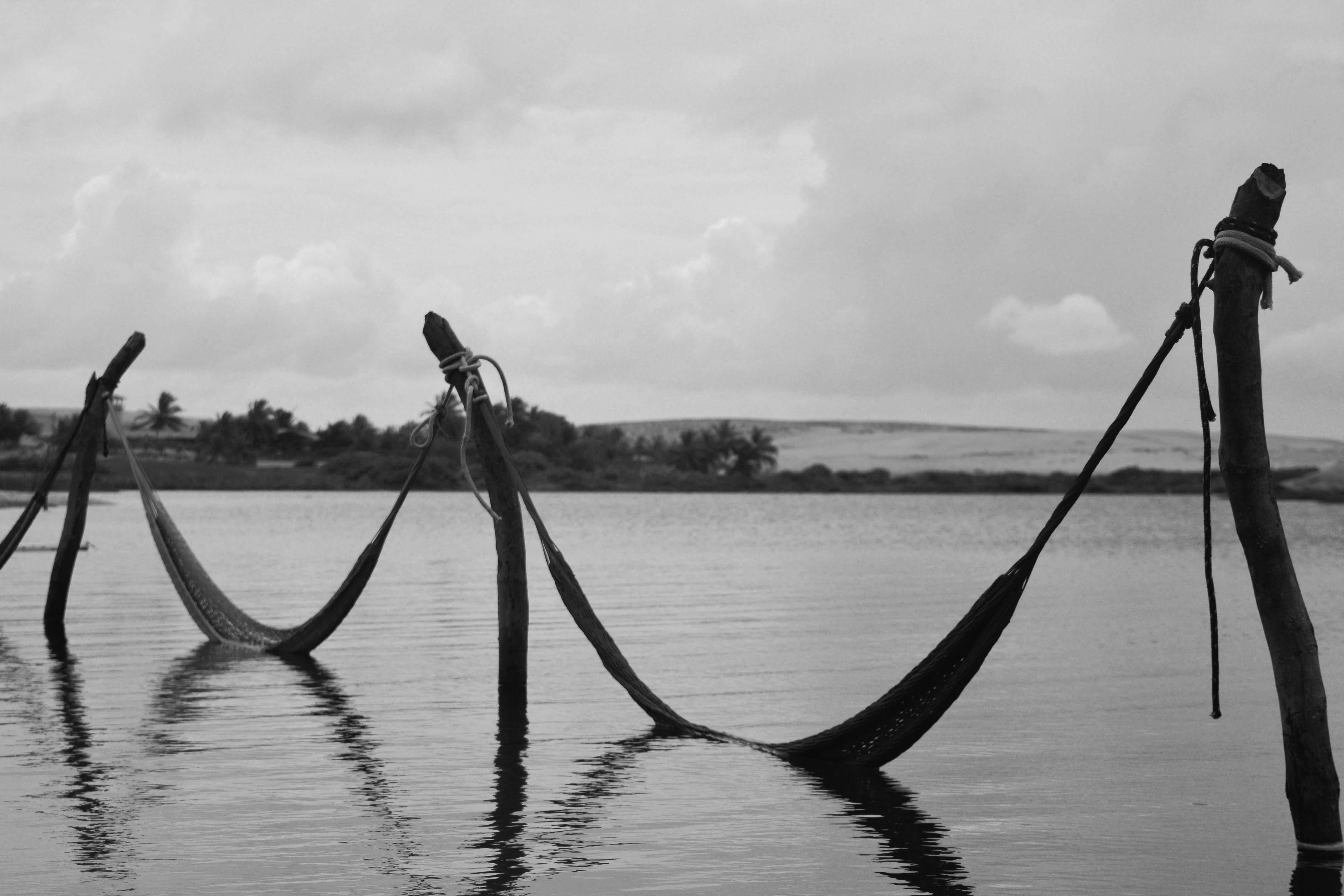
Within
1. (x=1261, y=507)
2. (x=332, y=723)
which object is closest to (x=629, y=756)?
(x=332, y=723)

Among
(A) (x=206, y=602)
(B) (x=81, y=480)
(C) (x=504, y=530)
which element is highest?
(B) (x=81, y=480)

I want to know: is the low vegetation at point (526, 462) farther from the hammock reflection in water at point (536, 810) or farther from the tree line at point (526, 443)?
the hammock reflection in water at point (536, 810)

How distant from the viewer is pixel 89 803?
773cm

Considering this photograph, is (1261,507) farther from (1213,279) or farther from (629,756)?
(629,756)

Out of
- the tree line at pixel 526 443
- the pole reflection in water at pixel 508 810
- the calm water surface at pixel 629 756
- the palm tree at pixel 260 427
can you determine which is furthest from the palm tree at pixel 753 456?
the pole reflection in water at pixel 508 810

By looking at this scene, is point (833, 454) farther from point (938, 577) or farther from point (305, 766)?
point (305, 766)

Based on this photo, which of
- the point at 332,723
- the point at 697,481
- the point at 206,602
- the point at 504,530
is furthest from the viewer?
the point at 697,481

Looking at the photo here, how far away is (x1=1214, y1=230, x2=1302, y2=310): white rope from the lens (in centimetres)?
653

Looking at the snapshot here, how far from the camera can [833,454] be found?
149 meters

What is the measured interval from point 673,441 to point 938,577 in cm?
13547

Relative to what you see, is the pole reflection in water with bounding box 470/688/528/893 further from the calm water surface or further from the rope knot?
the rope knot

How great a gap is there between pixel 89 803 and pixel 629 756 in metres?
3.27

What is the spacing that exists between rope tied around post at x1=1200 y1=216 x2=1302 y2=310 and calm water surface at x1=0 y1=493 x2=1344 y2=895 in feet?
9.13

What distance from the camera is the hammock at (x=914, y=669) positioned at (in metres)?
6.99
